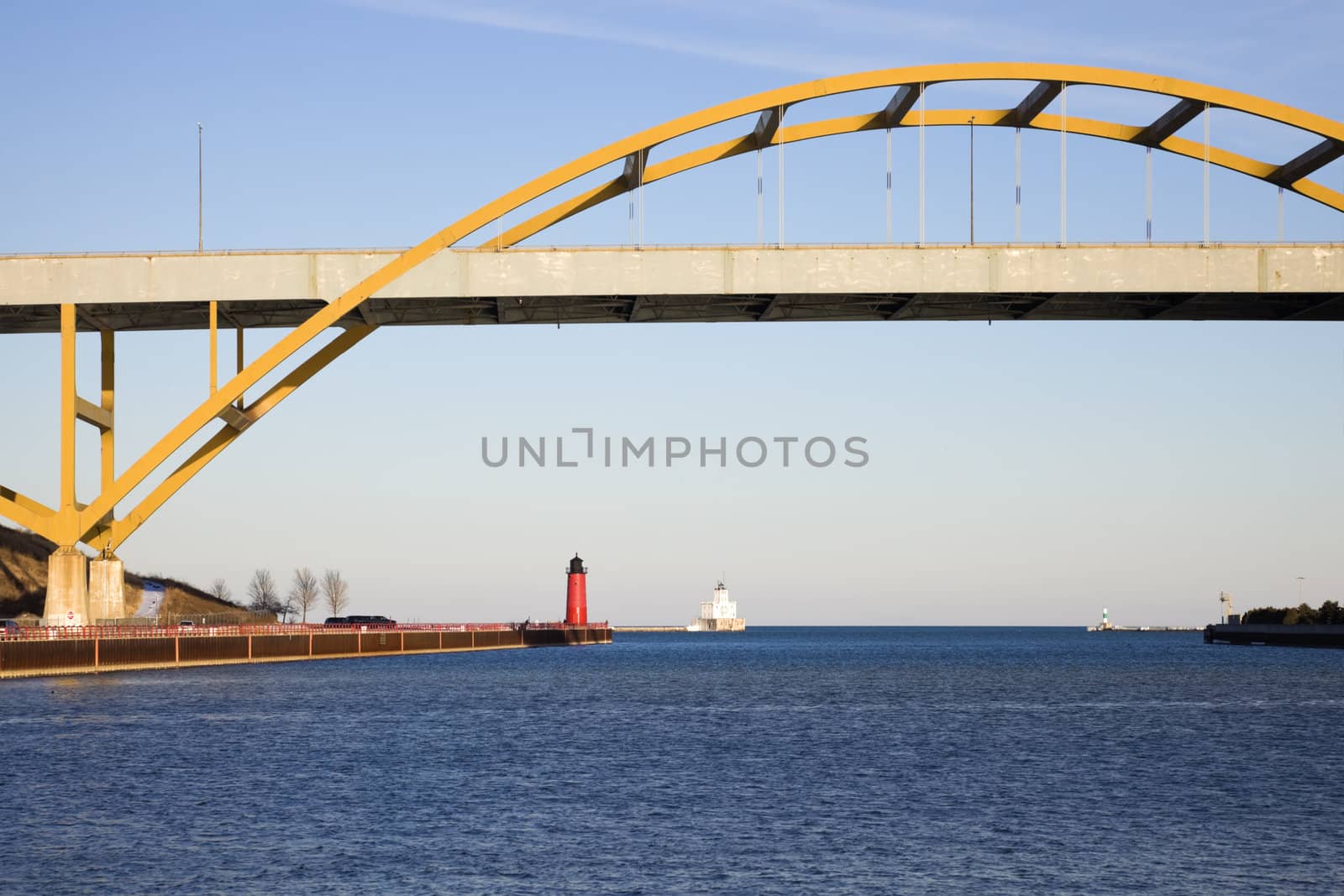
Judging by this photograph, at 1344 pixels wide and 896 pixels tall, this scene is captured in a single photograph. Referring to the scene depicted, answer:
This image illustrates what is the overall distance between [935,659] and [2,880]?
10808 centimetres

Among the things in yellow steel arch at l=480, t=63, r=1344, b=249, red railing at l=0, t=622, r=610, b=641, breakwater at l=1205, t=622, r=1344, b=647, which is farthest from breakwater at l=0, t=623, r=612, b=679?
breakwater at l=1205, t=622, r=1344, b=647

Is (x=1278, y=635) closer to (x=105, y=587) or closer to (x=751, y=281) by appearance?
(x=751, y=281)

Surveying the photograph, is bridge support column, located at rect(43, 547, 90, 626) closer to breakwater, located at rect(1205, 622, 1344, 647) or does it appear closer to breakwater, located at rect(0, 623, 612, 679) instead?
breakwater, located at rect(0, 623, 612, 679)

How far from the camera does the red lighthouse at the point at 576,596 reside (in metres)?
125

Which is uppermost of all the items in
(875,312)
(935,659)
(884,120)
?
(884,120)

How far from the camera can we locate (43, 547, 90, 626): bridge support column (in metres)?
54.0

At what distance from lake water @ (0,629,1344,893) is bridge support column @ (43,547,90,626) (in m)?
2.66

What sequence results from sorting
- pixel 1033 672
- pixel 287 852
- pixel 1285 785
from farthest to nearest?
pixel 1033 672, pixel 1285 785, pixel 287 852

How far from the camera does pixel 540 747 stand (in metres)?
39.0

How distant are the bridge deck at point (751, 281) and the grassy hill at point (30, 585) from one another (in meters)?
34.5

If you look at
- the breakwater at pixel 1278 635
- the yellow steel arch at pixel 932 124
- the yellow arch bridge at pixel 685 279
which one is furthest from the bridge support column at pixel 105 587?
the breakwater at pixel 1278 635

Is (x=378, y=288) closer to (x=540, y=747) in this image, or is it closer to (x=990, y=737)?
(x=540, y=747)

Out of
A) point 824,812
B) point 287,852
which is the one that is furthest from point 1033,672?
point 287,852

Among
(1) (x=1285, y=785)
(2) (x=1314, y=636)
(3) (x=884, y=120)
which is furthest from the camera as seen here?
(2) (x=1314, y=636)
